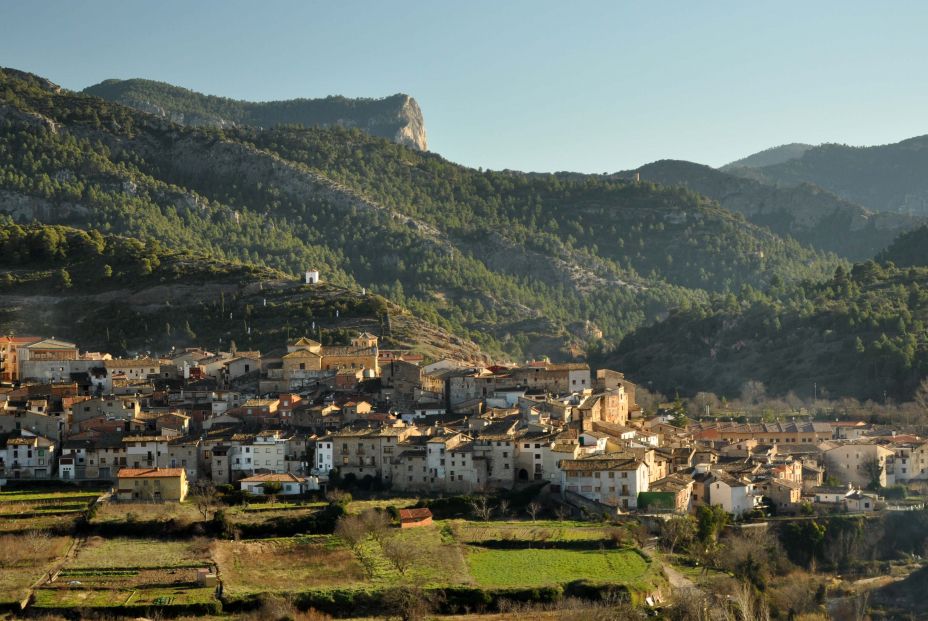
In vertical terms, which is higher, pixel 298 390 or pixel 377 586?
pixel 298 390

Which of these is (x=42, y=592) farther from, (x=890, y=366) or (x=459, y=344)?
(x=890, y=366)

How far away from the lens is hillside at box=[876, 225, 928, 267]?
432ft

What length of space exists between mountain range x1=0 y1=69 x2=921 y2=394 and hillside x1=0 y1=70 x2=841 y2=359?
0.92 ft

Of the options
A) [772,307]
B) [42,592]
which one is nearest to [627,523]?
[42,592]

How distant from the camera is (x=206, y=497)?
55500 millimetres

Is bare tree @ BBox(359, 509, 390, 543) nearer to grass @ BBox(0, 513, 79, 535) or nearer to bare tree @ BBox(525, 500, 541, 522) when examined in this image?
bare tree @ BBox(525, 500, 541, 522)

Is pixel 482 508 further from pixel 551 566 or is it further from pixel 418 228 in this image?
pixel 418 228

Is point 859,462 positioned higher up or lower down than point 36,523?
higher up

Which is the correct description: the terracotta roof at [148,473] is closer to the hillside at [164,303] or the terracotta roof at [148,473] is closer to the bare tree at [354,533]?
the bare tree at [354,533]

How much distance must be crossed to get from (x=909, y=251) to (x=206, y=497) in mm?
95471

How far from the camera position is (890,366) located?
304ft

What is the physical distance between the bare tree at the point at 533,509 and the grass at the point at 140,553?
12.3 meters

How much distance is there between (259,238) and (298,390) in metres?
67.3

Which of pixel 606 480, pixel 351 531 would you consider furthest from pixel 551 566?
pixel 606 480
